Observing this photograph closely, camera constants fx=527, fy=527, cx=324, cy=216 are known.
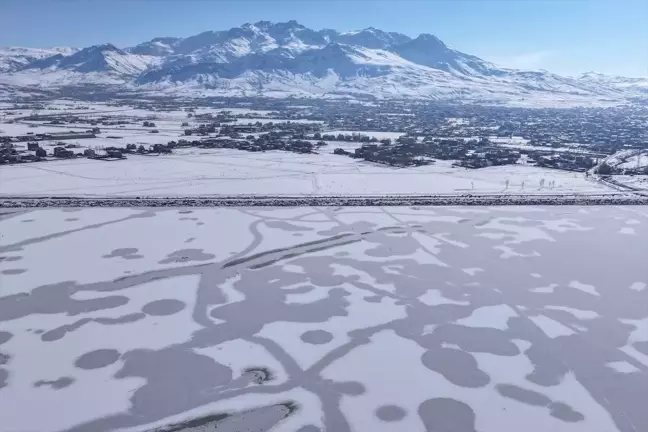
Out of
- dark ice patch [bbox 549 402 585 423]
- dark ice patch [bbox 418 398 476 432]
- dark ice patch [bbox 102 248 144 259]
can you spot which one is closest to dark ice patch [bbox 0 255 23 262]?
dark ice patch [bbox 102 248 144 259]

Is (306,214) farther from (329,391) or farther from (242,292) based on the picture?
(329,391)

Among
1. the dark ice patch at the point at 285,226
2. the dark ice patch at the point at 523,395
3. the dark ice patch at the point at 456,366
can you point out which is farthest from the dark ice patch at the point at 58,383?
the dark ice patch at the point at 285,226

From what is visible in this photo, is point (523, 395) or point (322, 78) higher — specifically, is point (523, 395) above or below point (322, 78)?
below

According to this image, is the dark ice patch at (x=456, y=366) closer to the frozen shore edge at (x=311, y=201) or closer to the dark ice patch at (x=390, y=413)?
the dark ice patch at (x=390, y=413)

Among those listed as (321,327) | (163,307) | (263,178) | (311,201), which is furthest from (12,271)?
(263,178)

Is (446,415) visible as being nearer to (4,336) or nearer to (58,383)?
(58,383)

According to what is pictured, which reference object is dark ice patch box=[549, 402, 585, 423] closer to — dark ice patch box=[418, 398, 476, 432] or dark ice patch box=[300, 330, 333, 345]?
dark ice patch box=[418, 398, 476, 432]

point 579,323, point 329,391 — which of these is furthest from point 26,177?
point 579,323
